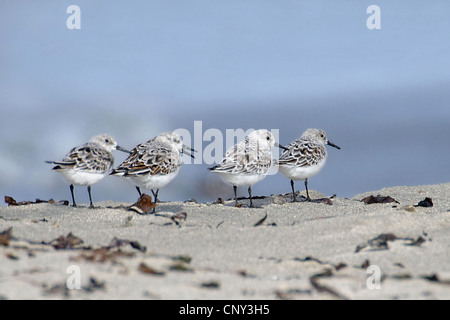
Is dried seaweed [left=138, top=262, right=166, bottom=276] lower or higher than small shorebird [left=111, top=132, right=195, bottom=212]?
lower

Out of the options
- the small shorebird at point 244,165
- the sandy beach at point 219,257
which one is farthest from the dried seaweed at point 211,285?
the small shorebird at point 244,165

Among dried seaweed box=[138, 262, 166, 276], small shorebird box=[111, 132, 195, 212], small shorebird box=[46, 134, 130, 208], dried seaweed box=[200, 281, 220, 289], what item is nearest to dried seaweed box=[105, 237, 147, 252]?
dried seaweed box=[138, 262, 166, 276]

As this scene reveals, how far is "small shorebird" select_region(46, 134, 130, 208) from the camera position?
8469mm

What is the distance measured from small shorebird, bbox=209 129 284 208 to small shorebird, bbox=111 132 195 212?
579mm

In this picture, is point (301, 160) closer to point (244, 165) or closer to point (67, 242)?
point (244, 165)

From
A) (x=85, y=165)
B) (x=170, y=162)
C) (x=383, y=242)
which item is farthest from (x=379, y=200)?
(x=85, y=165)

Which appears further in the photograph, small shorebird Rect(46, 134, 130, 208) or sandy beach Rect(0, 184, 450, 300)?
small shorebird Rect(46, 134, 130, 208)

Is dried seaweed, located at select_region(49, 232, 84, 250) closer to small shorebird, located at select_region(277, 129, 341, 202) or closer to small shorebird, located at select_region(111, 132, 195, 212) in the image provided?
small shorebird, located at select_region(111, 132, 195, 212)

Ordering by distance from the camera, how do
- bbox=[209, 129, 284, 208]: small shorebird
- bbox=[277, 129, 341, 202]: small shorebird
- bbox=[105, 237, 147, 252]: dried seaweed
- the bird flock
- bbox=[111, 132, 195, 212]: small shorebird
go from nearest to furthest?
bbox=[105, 237, 147, 252]: dried seaweed < bbox=[111, 132, 195, 212]: small shorebird < the bird flock < bbox=[209, 129, 284, 208]: small shorebird < bbox=[277, 129, 341, 202]: small shorebird

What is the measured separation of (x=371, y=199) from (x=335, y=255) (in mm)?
3835
